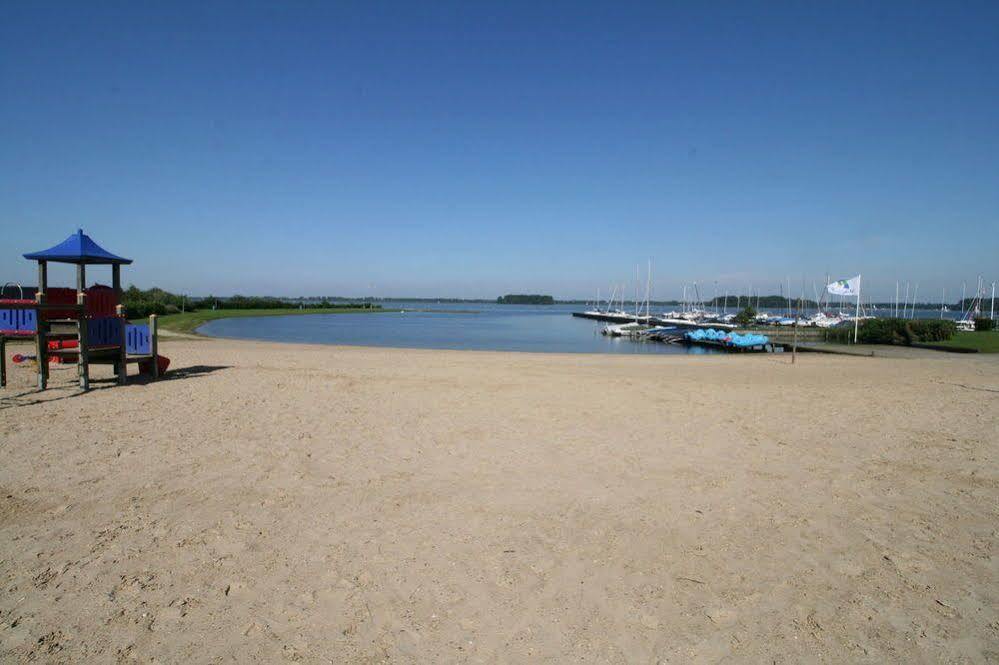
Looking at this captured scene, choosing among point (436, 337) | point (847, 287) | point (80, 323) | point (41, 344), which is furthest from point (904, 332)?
point (41, 344)

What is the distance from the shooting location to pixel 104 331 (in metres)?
11.0

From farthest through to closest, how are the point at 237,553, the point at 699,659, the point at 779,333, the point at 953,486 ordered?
the point at 779,333 < the point at 953,486 < the point at 237,553 < the point at 699,659

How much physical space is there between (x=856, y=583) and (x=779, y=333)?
5508cm

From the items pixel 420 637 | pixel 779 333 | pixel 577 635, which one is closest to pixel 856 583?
pixel 577 635

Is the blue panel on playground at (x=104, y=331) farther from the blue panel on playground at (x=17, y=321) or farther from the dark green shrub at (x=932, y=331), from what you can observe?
the dark green shrub at (x=932, y=331)

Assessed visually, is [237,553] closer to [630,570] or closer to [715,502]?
[630,570]

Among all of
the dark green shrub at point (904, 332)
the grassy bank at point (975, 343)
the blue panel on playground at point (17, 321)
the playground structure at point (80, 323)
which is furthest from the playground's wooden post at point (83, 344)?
the dark green shrub at point (904, 332)

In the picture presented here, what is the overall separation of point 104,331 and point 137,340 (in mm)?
911

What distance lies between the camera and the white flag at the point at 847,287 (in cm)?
2750

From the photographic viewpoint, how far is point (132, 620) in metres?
3.34

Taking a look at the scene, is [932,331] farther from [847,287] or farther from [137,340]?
[137,340]

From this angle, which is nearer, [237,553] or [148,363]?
[237,553]

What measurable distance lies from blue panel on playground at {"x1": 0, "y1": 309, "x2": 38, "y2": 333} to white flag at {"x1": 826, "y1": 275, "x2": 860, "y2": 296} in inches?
1149

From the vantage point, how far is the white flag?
2750 centimetres
